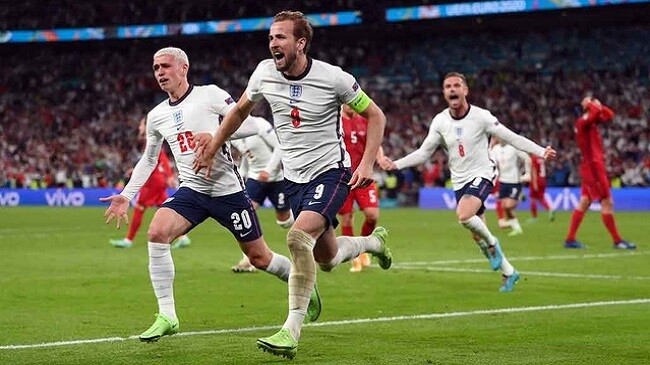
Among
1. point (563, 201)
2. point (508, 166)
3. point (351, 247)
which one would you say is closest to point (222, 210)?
point (351, 247)

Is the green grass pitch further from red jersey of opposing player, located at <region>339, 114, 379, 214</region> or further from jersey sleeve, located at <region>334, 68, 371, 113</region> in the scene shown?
jersey sleeve, located at <region>334, 68, 371, 113</region>

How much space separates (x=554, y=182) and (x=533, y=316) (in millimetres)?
31520

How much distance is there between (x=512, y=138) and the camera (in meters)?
13.8

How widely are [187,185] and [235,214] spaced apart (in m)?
0.48

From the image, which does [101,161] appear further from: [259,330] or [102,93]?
[259,330]

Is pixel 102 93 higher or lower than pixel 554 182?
higher

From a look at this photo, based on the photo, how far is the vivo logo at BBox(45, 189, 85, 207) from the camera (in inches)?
1986

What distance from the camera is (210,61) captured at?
6019cm

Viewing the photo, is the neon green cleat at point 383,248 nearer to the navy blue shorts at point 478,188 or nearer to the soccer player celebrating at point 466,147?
the soccer player celebrating at point 466,147

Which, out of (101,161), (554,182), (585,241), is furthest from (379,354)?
(101,161)

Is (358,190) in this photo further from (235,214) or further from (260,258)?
(235,214)

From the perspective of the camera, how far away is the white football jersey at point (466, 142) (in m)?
14.3

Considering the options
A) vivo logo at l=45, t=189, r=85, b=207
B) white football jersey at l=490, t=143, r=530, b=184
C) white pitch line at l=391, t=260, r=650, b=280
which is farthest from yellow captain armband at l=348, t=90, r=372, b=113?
vivo logo at l=45, t=189, r=85, b=207

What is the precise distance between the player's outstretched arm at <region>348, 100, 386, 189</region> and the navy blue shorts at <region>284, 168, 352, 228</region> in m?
0.14
